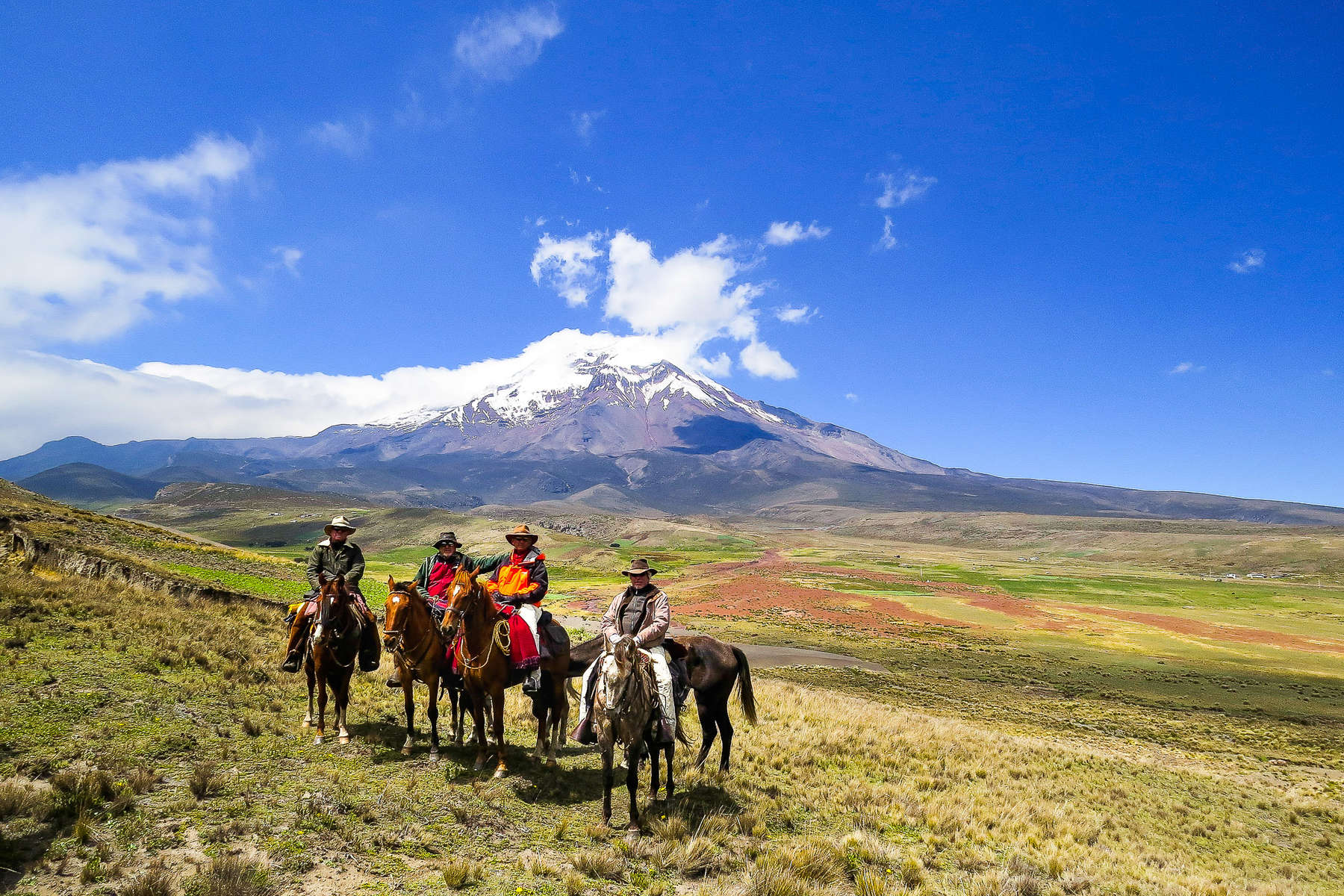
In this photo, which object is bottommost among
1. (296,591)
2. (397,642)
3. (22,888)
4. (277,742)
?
(296,591)

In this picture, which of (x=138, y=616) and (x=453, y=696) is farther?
(x=138, y=616)

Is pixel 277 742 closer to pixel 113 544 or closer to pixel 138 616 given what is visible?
pixel 138 616

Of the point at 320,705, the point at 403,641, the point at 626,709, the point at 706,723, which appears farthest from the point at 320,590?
the point at 706,723

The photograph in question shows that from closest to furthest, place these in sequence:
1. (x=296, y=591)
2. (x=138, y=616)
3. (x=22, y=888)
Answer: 1. (x=22, y=888)
2. (x=138, y=616)
3. (x=296, y=591)

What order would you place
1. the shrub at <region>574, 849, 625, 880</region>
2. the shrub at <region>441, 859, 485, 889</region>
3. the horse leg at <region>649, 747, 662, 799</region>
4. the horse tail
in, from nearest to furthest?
1. the shrub at <region>441, 859, 485, 889</region>
2. the shrub at <region>574, 849, 625, 880</region>
3. the horse leg at <region>649, 747, 662, 799</region>
4. the horse tail

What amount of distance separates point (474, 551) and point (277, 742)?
330 ft

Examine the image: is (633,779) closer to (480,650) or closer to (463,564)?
(480,650)

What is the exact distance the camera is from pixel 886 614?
185 feet

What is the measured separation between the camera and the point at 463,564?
9.99 m

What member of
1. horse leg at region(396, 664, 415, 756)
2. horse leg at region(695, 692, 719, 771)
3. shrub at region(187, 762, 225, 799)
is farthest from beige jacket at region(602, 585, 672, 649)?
shrub at region(187, 762, 225, 799)

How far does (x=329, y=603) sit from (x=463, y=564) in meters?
2.12

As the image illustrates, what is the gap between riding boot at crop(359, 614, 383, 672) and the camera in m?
9.86

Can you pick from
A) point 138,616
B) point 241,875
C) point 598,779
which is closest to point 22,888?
point 241,875

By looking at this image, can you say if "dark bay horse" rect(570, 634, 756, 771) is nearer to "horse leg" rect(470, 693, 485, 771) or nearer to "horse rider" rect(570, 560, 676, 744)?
"horse rider" rect(570, 560, 676, 744)
